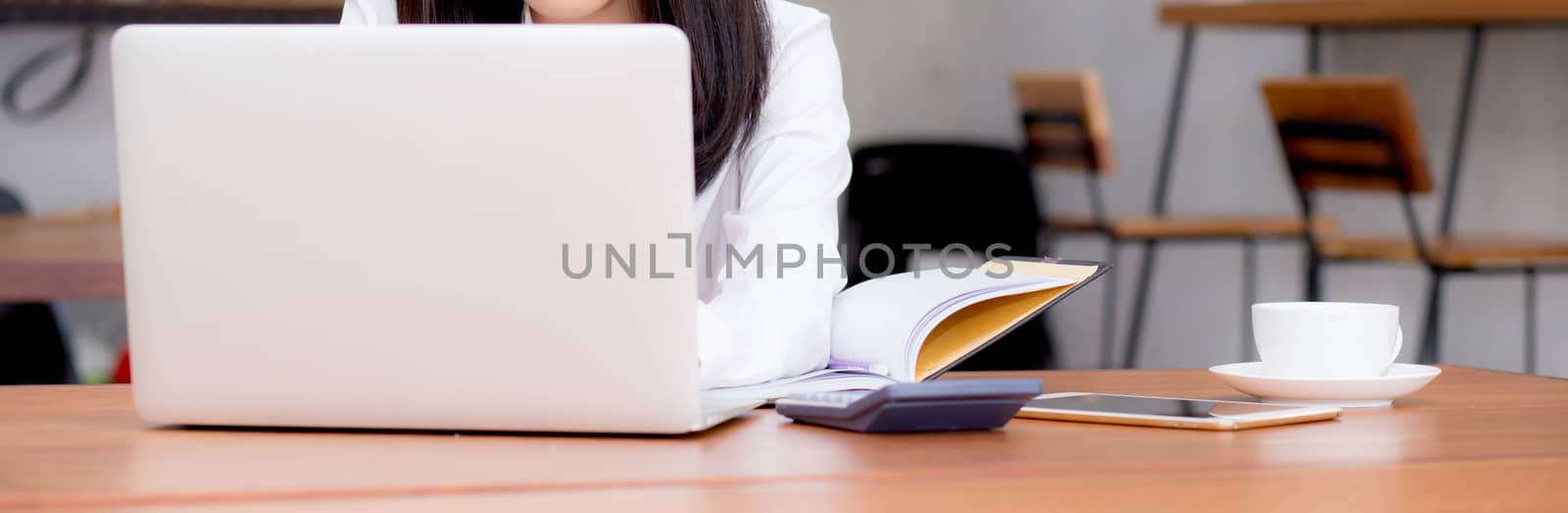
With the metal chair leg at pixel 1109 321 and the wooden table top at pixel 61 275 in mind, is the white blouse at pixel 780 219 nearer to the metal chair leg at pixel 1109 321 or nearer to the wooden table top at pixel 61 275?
the wooden table top at pixel 61 275

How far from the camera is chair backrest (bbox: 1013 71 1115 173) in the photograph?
10.3ft

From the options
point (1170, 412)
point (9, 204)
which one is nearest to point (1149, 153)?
point (9, 204)

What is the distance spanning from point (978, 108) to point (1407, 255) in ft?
5.70

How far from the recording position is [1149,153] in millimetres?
3850

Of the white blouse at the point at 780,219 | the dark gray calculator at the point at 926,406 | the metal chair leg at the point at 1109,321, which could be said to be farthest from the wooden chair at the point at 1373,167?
the dark gray calculator at the point at 926,406

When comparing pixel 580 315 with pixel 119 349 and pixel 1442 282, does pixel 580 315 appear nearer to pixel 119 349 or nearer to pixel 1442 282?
pixel 1442 282

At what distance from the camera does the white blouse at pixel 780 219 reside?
2.98ft

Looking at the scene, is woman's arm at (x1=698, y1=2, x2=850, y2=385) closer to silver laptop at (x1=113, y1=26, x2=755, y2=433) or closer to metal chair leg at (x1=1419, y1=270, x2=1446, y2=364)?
silver laptop at (x1=113, y1=26, x2=755, y2=433)

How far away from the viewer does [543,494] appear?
1.93 ft

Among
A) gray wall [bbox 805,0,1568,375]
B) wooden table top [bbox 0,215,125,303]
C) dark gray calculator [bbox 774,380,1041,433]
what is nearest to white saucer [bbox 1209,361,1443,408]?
dark gray calculator [bbox 774,380,1041,433]

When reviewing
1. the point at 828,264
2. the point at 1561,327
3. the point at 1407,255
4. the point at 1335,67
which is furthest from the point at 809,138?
the point at 1335,67


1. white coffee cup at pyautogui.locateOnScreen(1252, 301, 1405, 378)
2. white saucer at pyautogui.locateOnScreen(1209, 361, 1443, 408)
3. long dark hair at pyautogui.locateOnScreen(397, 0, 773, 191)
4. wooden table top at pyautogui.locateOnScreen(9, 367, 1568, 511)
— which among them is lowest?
wooden table top at pyautogui.locateOnScreen(9, 367, 1568, 511)

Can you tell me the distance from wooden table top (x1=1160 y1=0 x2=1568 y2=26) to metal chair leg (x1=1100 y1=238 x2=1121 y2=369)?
77cm

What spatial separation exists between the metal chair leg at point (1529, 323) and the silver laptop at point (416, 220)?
8.19ft
